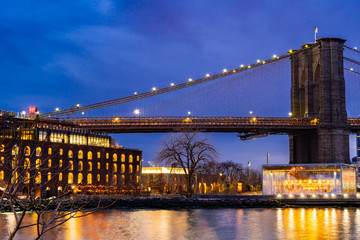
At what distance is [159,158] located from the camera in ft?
203

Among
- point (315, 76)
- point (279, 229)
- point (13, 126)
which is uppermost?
point (315, 76)

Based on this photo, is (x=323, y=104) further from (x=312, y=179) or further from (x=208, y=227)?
(x=208, y=227)

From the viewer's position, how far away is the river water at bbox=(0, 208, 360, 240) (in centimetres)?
2916

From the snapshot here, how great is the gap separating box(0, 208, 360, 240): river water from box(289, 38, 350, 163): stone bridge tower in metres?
33.6

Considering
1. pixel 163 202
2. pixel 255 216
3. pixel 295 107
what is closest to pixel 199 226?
pixel 255 216

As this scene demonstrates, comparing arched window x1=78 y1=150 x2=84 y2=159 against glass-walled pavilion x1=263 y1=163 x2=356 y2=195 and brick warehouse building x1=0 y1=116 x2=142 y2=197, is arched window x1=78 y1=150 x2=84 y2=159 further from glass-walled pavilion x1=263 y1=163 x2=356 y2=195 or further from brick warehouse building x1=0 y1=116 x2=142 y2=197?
glass-walled pavilion x1=263 y1=163 x2=356 y2=195

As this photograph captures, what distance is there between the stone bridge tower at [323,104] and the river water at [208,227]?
110 feet

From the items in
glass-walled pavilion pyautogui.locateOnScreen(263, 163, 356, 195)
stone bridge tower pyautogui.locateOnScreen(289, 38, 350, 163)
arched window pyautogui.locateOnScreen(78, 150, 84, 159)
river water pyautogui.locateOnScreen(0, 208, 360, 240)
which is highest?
stone bridge tower pyautogui.locateOnScreen(289, 38, 350, 163)

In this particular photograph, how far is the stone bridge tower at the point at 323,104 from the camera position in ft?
247

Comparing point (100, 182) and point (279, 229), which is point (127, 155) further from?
point (279, 229)

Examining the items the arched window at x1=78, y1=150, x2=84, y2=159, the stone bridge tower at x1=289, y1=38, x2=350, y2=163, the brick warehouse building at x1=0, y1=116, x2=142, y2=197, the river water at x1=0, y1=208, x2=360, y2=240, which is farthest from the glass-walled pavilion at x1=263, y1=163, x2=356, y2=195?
the arched window at x1=78, y1=150, x2=84, y2=159

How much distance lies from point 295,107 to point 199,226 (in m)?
50.2

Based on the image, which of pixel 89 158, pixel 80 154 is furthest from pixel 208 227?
pixel 89 158

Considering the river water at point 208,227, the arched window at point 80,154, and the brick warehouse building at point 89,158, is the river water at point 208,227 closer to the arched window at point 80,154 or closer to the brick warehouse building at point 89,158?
the brick warehouse building at point 89,158
